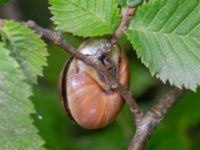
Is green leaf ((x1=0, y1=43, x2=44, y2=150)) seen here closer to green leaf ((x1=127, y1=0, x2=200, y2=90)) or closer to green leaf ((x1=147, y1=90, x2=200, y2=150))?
green leaf ((x1=127, y1=0, x2=200, y2=90))

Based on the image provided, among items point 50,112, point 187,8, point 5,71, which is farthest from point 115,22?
point 50,112

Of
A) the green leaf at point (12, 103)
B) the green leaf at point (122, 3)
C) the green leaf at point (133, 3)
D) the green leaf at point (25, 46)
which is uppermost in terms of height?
the green leaf at point (133, 3)

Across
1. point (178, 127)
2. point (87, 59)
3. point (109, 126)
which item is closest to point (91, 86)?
point (87, 59)

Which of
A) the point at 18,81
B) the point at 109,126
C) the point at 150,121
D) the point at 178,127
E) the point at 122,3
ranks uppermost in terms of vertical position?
the point at 122,3

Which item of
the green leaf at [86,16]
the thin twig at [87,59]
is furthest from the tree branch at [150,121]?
the green leaf at [86,16]

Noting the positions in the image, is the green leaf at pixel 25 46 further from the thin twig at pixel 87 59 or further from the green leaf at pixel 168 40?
the green leaf at pixel 168 40

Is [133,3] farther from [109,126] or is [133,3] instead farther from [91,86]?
[109,126]
